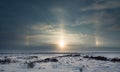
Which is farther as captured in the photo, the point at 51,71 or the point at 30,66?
the point at 30,66

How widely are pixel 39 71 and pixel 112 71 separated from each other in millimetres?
7712

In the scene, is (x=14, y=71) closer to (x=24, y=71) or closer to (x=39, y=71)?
(x=24, y=71)

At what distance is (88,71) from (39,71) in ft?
16.9

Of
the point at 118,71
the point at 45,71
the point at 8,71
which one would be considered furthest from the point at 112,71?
the point at 8,71

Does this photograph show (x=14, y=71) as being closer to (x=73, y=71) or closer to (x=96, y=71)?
(x=73, y=71)

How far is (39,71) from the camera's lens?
63.2ft

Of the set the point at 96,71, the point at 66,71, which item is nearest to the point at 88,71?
the point at 96,71

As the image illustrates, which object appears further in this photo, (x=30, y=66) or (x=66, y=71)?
(x=30, y=66)

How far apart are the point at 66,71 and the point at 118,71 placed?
18.0 feet

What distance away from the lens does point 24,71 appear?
62.6ft

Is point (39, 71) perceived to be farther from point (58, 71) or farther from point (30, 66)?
point (30, 66)

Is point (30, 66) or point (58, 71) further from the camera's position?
point (30, 66)

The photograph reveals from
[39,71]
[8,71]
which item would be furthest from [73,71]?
[8,71]

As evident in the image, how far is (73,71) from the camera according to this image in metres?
19.5
